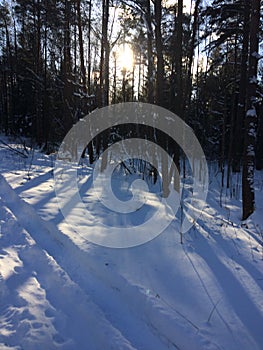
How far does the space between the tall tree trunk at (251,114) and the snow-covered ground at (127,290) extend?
2.12 m

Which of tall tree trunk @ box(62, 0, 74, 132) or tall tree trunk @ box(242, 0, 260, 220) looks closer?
tall tree trunk @ box(242, 0, 260, 220)

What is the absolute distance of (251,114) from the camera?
6.28m

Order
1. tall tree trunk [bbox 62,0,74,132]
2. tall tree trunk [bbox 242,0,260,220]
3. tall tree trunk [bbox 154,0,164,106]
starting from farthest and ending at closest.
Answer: tall tree trunk [bbox 62,0,74,132] → tall tree trunk [bbox 154,0,164,106] → tall tree trunk [bbox 242,0,260,220]

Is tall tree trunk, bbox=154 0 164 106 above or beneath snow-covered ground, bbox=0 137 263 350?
above

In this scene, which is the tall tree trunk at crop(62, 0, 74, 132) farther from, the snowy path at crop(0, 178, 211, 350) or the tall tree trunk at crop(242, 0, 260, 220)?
the snowy path at crop(0, 178, 211, 350)

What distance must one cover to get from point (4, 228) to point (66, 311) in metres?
2.33

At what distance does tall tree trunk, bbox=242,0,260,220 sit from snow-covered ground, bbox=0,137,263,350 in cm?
212

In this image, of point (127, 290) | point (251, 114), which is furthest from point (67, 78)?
point (127, 290)

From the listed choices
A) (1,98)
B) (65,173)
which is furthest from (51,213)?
(1,98)

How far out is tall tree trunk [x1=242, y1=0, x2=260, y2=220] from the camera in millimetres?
6203

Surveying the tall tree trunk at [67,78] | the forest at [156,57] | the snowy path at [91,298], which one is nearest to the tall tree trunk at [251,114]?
the forest at [156,57]

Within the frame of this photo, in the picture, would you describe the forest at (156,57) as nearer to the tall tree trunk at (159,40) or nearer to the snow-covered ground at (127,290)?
the tall tree trunk at (159,40)

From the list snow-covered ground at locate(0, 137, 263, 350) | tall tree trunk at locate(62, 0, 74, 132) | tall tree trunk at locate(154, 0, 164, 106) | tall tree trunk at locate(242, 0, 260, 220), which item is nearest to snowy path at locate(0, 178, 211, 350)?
snow-covered ground at locate(0, 137, 263, 350)

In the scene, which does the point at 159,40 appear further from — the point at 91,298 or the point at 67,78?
the point at 91,298
